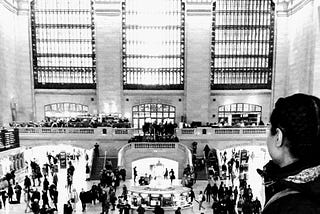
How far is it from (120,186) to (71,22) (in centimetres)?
1879

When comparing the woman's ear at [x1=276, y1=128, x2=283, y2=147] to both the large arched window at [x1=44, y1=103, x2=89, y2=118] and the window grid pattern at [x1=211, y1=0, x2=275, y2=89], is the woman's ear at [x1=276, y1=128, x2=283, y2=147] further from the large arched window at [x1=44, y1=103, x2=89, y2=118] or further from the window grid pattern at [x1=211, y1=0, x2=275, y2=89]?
the large arched window at [x1=44, y1=103, x2=89, y2=118]

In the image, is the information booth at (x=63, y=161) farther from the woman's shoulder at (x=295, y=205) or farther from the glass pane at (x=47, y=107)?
the woman's shoulder at (x=295, y=205)

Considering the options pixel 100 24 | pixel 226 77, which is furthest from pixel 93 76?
pixel 226 77

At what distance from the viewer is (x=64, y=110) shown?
30500 millimetres

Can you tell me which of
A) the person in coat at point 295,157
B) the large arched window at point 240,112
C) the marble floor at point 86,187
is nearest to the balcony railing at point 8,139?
the marble floor at point 86,187

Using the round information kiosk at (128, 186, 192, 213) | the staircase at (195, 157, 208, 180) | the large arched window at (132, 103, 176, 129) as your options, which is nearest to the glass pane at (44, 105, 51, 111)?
the large arched window at (132, 103, 176, 129)

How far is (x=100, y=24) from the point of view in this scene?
2853cm

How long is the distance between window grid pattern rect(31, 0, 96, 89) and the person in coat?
29.9 meters

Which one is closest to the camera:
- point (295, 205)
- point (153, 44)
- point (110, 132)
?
point (295, 205)

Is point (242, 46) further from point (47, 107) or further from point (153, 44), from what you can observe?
point (47, 107)

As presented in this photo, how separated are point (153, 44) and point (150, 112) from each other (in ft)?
22.1

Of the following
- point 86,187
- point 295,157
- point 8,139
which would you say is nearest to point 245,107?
point 86,187

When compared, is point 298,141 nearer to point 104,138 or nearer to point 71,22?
point 104,138

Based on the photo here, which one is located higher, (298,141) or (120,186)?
(298,141)
